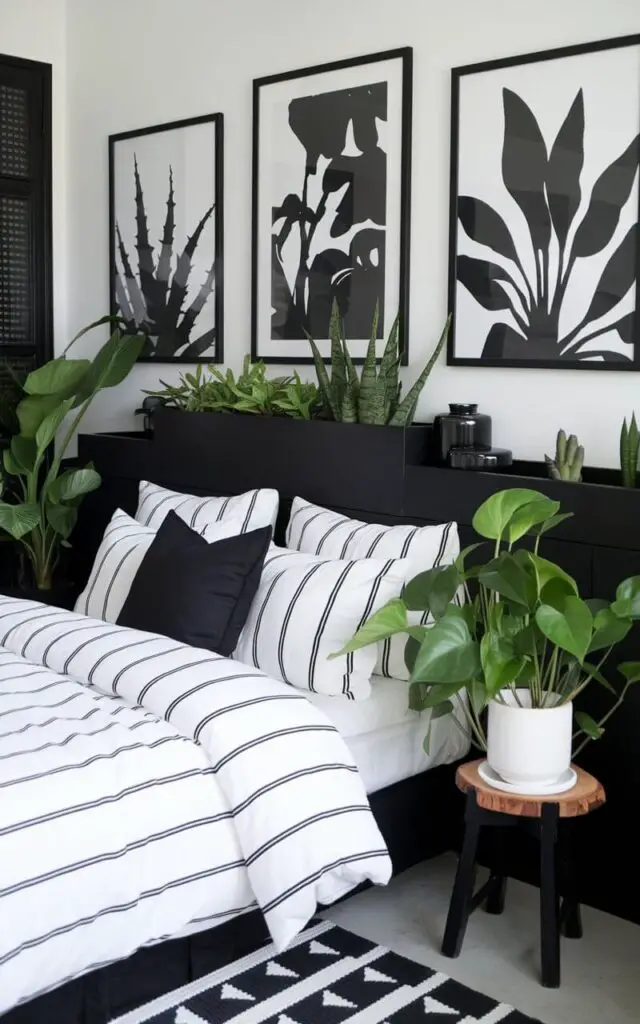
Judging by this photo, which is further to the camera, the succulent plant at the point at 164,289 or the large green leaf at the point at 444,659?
the succulent plant at the point at 164,289

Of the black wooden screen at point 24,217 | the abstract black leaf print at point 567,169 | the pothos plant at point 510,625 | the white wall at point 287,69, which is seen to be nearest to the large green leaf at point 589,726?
the pothos plant at point 510,625

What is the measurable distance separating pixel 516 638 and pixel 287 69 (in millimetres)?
2333

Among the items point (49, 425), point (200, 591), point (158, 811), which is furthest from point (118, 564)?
point (158, 811)

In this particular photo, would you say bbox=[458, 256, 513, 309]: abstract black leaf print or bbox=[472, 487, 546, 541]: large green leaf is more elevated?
bbox=[458, 256, 513, 309]: abstract black leaf print

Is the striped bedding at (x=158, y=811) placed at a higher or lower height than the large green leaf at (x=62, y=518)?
lower

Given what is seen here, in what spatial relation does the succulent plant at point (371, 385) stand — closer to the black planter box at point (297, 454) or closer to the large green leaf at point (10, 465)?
the black planter box at point (297, 454)

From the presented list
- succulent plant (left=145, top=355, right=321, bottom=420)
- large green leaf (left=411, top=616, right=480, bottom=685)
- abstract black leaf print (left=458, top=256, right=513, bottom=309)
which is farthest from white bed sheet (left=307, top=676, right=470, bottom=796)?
abstract black leaf print (left=458, top=256, right=513, bottom=309)

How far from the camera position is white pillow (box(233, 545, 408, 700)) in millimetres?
2824

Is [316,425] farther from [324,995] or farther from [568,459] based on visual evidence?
[324,995]

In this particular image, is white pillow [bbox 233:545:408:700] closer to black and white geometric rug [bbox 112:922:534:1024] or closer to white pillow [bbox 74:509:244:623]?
white pillow [bbox 74:509:244:623]

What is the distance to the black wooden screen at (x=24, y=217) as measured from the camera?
15.2 ft

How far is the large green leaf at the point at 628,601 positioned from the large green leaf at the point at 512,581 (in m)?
0.18

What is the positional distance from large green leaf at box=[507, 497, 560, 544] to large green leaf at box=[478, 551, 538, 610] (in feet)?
0.19

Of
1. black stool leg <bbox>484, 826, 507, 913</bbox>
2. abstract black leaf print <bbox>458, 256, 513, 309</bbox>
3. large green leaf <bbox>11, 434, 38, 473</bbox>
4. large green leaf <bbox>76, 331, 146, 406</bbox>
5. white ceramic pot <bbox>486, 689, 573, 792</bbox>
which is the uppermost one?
abstract black leaf print <bbox>458, 256, 513, 309</bbox>
